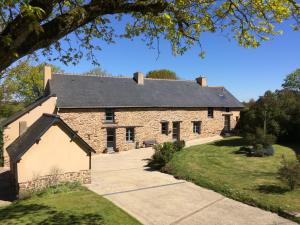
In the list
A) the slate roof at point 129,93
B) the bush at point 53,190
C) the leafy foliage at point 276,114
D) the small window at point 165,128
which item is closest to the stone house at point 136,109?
the slate roof at point 129,93

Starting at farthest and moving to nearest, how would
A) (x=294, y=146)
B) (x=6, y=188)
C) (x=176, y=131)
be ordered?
(x=176, y=131)
(x=294, y=146)
(x=6, y=188)

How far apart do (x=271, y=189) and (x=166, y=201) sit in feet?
16.3

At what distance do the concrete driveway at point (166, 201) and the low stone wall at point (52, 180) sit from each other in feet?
2.25

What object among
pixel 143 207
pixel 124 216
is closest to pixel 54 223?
pixel 124 216

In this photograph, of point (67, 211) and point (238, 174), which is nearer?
point (67, 211)

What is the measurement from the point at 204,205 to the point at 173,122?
18.6 metres

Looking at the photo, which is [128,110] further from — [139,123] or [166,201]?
[166,201]

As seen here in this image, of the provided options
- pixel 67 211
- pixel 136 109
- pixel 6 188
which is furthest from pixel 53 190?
pixel 136 109

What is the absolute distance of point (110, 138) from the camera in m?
27.0

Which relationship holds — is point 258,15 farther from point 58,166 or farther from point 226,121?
point 226,121

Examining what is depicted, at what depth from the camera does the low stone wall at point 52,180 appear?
48.6 ft

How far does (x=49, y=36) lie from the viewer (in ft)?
15.0

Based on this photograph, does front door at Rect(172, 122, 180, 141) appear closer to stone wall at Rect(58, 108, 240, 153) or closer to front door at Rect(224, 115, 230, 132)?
stone wall at Rect(58, 108, 240, 153)

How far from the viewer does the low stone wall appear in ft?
48.6
